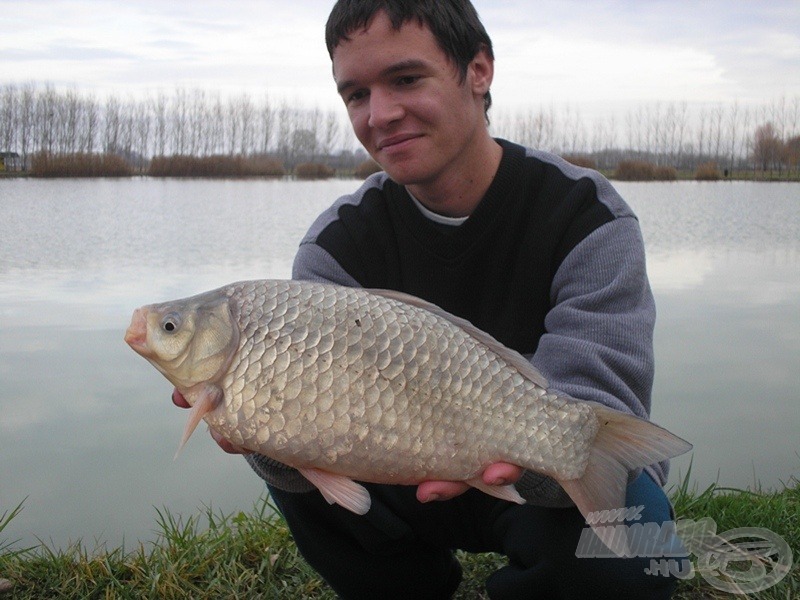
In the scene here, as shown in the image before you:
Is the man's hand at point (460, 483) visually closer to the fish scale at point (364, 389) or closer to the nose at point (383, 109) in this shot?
the fish scale at point (364, 389)

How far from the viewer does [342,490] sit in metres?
1.17

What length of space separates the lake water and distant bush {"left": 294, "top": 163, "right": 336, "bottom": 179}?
52.9 ft

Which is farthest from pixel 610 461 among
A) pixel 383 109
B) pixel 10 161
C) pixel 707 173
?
pixel 707 173

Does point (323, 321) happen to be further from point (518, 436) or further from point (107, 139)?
point (107, 139)

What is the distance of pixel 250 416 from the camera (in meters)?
1.11

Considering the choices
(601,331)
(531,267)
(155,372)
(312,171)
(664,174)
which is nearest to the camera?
(601,331)

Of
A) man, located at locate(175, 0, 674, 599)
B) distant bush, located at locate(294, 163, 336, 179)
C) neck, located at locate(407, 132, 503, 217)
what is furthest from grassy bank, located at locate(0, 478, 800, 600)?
distant bush, located at locate(294, 163, 336, 179)


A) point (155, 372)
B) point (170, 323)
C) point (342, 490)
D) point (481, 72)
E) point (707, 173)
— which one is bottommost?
point (155, 372)

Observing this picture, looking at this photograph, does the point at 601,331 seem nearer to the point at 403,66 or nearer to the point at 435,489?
the point at 435,489

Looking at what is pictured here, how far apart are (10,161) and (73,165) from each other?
2353mm

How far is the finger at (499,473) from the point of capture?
1.16 meters

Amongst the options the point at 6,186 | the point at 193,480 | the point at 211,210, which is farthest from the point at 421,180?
the point at 6,186

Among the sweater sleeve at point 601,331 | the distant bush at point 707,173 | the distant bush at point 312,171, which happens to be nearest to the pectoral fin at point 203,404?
the sweater sleeve at point 601,331

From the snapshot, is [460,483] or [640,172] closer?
[460,483]
